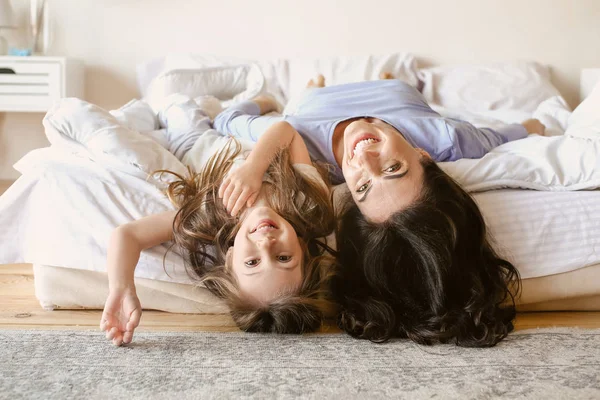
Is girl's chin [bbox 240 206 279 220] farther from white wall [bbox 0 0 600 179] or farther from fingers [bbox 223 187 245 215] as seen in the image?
white wall [bbox 0 0 600 179]

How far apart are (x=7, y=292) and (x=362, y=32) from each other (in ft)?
7.94

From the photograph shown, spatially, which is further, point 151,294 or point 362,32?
point 362,32

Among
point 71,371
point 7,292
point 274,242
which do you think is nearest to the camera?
point 71,371

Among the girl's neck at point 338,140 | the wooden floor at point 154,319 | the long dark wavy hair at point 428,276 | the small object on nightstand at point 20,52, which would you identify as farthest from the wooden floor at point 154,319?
the small object on nightstand at point 20,52

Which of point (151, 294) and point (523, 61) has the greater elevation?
point (523, 61)

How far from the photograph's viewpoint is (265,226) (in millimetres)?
1307

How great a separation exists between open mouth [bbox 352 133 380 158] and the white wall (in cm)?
213

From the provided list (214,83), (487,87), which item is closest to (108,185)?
(214,83)

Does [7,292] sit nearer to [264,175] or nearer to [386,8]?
[264,175]

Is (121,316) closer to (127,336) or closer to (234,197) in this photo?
(127,336)

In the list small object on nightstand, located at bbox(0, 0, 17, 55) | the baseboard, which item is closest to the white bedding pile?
the baseboard

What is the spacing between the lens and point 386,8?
3.50 metres

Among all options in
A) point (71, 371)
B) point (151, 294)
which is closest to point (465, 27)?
point (151, 294)

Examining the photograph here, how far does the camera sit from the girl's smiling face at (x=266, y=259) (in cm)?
127
